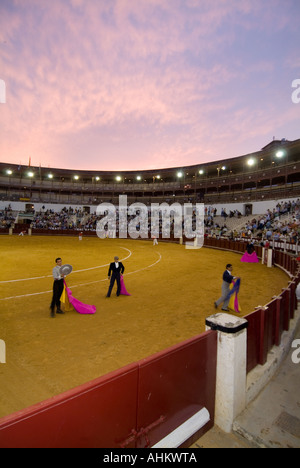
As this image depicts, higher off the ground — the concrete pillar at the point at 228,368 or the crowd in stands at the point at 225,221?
the crowd in stands at the point at 225,221

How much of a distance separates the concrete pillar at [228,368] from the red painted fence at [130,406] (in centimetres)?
10

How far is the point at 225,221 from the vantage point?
114 ft

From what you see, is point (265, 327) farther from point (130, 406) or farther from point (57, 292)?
point (57, 292)

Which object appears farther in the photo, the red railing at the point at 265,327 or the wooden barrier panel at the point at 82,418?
the red railing at the point at 265,327

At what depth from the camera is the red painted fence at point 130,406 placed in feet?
5.16

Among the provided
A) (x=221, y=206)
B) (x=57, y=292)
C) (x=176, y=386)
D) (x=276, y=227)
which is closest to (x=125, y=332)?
(x=57, y=292)

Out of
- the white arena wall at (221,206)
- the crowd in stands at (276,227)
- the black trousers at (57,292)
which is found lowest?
the black trousers at (57,292)

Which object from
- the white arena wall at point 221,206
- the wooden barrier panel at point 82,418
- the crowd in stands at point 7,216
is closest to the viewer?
the wooden barrier panel at point 82,418

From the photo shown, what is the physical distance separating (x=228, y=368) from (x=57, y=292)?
5389 millimetres

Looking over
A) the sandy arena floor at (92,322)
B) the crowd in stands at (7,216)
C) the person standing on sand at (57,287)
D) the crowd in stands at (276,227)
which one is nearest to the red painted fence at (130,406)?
the sandy arena floor at (92,322)

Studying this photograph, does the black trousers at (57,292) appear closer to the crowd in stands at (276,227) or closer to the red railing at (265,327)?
the red railing at (265,327)

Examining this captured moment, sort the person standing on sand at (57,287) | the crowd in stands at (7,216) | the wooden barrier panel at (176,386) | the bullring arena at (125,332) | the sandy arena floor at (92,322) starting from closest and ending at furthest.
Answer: the bullring arena at (125,332)
the wooden barrier panel at (176,386)
the sandy arena floor at (92,322)
the person standing on sand at (57,287)
the crowd in stands at (7,216)

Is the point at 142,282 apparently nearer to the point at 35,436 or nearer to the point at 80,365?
the point at 80,365

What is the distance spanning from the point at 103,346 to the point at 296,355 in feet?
13.0
